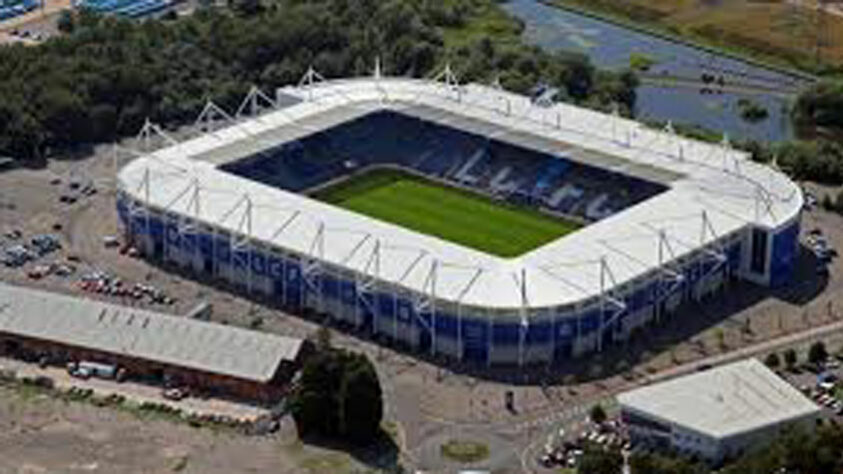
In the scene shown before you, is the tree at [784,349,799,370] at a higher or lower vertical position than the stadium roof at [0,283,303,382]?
lower

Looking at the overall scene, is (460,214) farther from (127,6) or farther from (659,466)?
(127,6)

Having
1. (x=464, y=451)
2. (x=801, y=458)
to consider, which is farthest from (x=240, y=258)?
(x=801, y=458)

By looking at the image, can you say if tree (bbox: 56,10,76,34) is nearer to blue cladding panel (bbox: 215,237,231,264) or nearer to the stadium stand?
the stadium stand

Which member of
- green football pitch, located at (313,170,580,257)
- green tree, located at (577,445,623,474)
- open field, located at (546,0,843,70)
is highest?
green tree, located at (577,445,623,474)

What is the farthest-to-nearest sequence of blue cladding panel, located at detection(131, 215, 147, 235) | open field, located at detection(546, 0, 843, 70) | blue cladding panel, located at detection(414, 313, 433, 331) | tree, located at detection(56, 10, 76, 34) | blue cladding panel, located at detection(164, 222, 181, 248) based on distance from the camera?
open field, located at detection(546, 0, 843, 70), tree, located at detection(56, 10, 76, 34), blue cladding panel, located at detection(131, 215, 147, 235), blue cladding panel, located at detection(164, 222, 181, 248), blue cladding panel, located at detection(414, 313, 433, 331)

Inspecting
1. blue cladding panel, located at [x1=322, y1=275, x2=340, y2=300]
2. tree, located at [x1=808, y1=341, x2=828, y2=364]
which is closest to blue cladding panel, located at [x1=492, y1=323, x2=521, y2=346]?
blue cladding panel, located at [x1=322, y1=275, x2=340, y2=300]

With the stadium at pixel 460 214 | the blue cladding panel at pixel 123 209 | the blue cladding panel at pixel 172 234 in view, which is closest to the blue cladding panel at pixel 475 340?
the stadium at pixel 460 214
